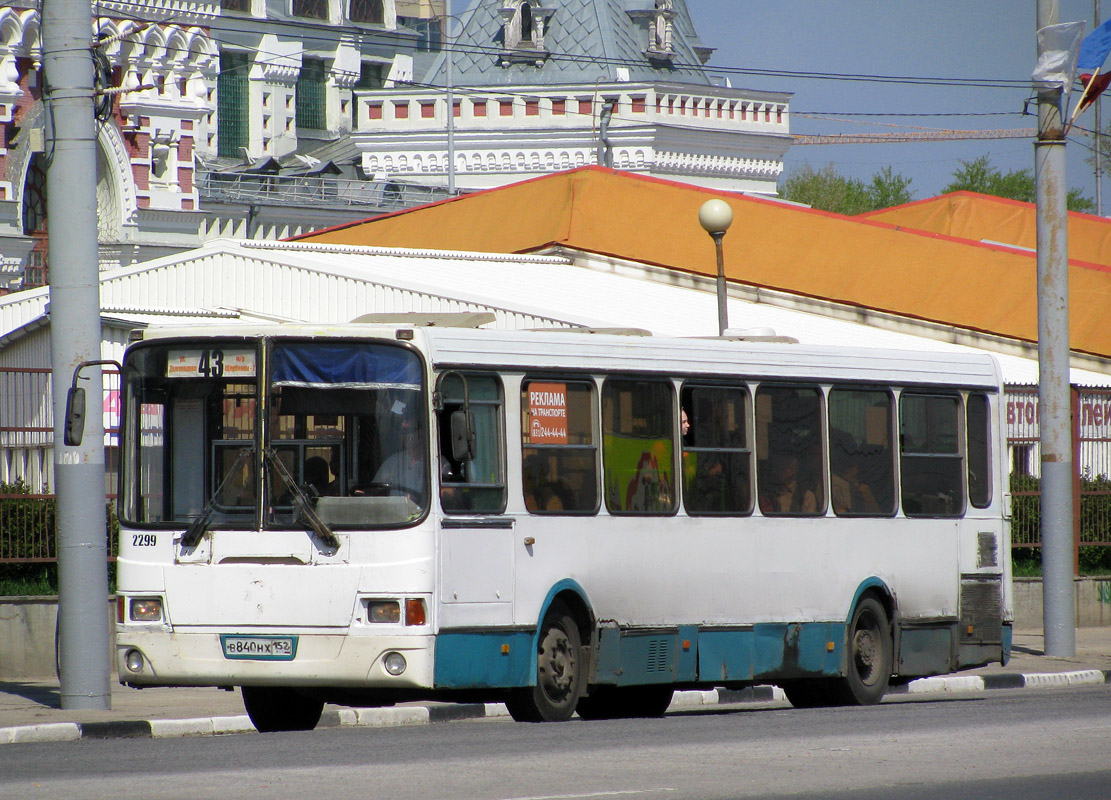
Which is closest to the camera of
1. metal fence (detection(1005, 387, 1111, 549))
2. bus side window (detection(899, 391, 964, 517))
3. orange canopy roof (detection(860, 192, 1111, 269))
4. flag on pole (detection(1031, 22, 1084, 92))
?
bus side window (detection(899, 391, 964, 517))

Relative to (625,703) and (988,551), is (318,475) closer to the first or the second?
(625,703)

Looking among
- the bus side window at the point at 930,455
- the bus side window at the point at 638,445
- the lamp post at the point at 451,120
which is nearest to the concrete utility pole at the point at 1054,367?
the bus side window at the point at 930,455

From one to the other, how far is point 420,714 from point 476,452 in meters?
3.03

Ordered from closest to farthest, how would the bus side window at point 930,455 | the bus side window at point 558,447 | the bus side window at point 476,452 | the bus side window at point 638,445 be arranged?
the bus side window at point 476,452
the bus side window at point 558,447
the bus side window at point 638,445
the bus side window at point 930,455

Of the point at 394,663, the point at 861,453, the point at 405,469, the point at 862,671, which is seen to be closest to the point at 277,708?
the point at 394,663

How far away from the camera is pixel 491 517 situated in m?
12.5

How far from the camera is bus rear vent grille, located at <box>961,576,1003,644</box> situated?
1616 cm

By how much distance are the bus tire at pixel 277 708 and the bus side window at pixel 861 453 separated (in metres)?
4.26

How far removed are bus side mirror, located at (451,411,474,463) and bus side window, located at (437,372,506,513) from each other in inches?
1.6

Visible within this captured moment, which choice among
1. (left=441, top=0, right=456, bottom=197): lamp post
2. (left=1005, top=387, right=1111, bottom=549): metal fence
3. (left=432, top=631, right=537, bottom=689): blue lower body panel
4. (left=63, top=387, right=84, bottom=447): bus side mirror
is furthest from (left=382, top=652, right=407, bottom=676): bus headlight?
(left=441, top=0, right=456, bottom=197): lamp post

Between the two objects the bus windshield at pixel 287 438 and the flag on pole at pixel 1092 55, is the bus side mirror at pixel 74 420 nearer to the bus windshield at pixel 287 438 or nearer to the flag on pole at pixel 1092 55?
the bus windshield at pixel 287 438

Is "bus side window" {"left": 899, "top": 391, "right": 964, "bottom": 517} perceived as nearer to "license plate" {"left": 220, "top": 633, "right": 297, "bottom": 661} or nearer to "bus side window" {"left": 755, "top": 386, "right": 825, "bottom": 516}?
"bus side window" {"left": 755, "top": 386, "right": 825, "bottom": 516}

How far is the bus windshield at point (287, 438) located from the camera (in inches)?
478

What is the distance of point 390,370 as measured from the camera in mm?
12219
